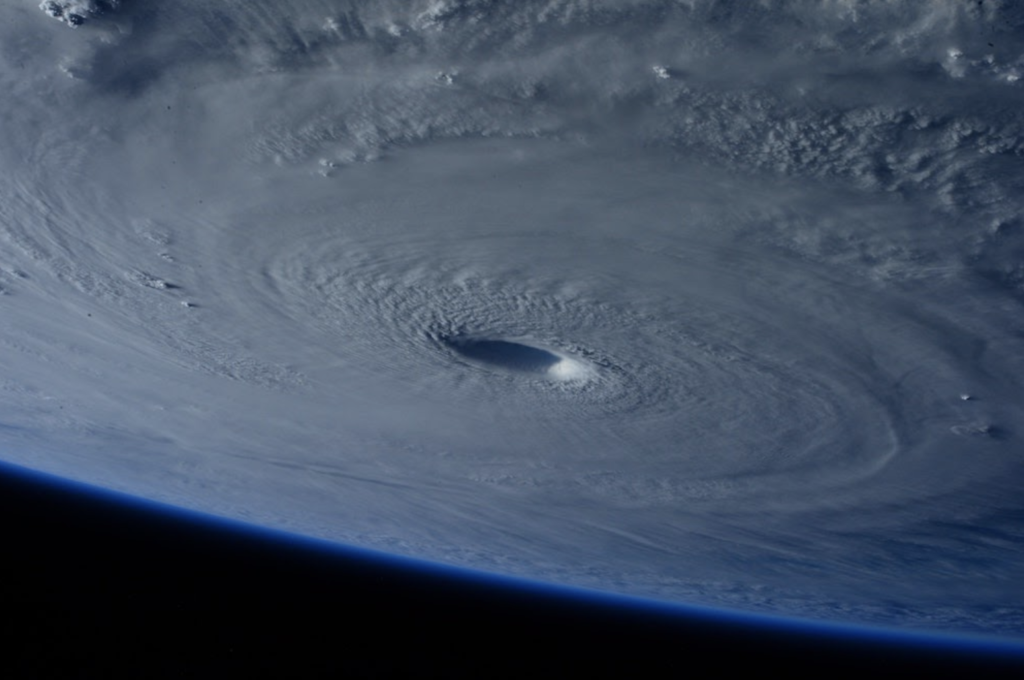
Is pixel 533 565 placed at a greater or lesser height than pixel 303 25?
lesser

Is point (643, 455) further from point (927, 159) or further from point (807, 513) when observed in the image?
point (927, 159)

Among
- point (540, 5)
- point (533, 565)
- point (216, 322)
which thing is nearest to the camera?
point (540, 5)

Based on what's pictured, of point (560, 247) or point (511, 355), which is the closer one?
point (560, 247)

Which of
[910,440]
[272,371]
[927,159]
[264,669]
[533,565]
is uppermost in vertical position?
[927,159]

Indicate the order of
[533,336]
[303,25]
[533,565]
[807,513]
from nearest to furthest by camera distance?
[303,25]
[533,336]
[807,513]
[533,565]

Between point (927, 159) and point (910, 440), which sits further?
point (910, 440)

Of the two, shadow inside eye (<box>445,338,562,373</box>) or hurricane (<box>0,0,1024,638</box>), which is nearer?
hurricane (<box>0,0,1024,638</box>)

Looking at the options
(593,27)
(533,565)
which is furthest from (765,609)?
(593,27)

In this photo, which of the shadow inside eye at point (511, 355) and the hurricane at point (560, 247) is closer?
the hurricane at point (560, 247)
